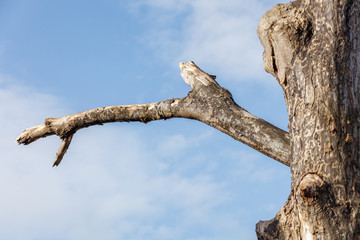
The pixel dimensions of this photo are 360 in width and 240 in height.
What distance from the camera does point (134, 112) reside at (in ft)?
18.1

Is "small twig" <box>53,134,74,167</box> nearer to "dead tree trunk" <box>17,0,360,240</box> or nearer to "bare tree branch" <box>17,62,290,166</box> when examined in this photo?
"bare tree branch" <box>17,62,290,166</box>

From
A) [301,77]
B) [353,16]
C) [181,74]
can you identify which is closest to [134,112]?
[181,74]

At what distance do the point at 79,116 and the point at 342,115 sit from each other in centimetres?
325

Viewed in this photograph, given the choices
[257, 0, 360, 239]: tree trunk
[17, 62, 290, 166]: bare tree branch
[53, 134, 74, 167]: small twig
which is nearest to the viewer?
[257, 0, 360, 239]: tree trunk

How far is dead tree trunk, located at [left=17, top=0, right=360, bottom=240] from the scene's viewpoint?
3447mm

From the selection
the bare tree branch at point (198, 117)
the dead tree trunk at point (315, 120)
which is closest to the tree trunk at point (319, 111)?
the dead tree trunk at point (315, 120)

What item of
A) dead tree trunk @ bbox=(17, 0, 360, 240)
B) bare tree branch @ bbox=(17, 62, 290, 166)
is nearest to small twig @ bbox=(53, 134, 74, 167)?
bare tree branch @ bbox=(17, 62, 290, 166)

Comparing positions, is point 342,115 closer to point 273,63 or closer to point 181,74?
point 273,63

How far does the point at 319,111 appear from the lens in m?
3.70

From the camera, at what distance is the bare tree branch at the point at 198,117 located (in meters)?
4.68

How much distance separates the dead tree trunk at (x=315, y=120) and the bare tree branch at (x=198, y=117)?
0.04 ft

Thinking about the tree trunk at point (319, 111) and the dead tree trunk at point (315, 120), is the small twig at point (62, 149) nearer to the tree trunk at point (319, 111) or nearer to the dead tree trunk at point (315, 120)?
the dead tree trunk at point (315, 120)

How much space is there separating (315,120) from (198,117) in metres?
1.65

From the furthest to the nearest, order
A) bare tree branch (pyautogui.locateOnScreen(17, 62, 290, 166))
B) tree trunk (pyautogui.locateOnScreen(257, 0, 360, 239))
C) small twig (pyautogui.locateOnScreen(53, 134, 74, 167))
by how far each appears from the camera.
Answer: small twig (pyautogui.locateOnScreen(53, 134, 74, 167))
bare tree branch (pyautogui.locateOnScreen(17, 62, 290, 166))
tree trunk (pyautogui.locateOnScreen(257, 0, 360, 239))
